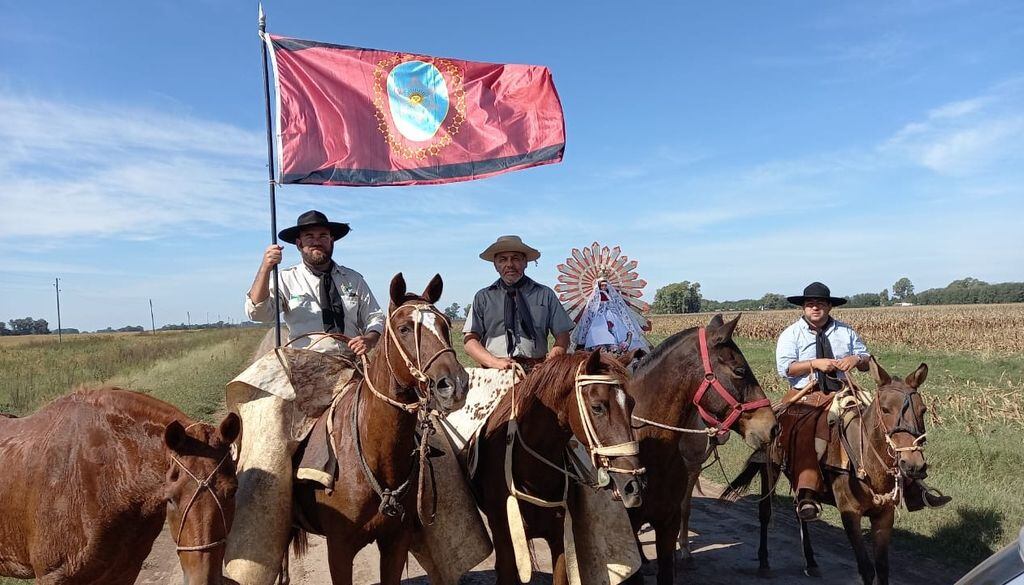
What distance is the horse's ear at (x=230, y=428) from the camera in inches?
119

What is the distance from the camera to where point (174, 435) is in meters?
2.90

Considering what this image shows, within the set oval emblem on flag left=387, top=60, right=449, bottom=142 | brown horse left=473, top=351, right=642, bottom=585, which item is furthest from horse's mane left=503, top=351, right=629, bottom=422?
oval emblem on flag left=387, top=60, right=449, bottom=142

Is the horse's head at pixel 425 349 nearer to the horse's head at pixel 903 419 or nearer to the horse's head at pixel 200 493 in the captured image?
the horse's head at pixel 200 493

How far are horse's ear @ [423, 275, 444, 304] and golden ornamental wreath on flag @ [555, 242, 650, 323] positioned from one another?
134 inches

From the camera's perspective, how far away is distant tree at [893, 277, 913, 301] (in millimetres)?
129500

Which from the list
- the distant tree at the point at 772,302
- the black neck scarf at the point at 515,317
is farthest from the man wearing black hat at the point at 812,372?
the distant tree at the point at 772,302

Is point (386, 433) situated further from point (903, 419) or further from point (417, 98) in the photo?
point (903, 419)

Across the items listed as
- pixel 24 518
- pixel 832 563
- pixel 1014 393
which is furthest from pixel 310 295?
pixel 1014 393

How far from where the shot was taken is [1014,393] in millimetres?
12516

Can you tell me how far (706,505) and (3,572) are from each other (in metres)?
7.64

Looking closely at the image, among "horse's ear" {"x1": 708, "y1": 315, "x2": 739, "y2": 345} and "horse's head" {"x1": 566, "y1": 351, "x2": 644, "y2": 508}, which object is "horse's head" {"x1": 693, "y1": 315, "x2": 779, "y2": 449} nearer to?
"horse's ear" {"x1": 708, "y1": 315, "x2": 739, "y2": 345}

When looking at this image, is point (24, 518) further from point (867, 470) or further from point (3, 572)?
point (867, 470)

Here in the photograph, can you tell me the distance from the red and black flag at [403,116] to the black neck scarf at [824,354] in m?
3.30

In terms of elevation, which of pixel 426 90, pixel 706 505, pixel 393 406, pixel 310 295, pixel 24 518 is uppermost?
pixel 426 90
